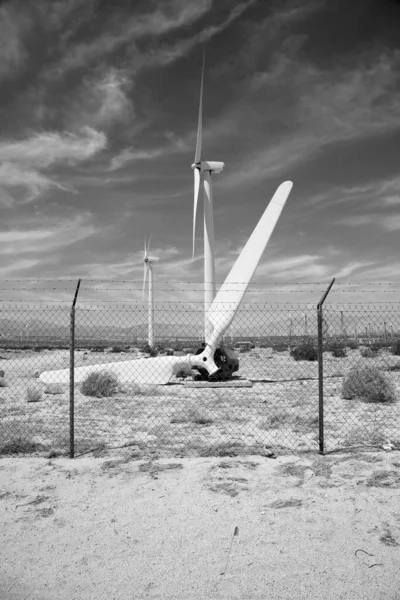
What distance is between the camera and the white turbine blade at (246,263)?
65.1 feet

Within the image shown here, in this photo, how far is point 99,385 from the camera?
711 inches

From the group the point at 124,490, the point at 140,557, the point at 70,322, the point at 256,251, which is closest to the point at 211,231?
the point at 256,251

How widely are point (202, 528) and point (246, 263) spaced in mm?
15242

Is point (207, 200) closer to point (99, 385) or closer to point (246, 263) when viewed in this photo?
point (246, 263)

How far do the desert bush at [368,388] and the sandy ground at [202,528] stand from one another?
754cm

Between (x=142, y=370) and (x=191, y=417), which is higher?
(x=142, y=370)

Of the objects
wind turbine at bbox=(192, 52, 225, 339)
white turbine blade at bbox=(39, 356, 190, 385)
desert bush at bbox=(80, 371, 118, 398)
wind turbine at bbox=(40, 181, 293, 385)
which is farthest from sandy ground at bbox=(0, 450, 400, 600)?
wind turbine at bbox=(192, 52, 225, 339)

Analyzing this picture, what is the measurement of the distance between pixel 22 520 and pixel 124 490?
1399mm

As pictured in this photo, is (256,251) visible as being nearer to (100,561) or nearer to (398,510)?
(398,510)

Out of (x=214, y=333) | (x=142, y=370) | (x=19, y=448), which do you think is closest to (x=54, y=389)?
(x=142, y=370)

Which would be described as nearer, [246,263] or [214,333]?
[214,333]

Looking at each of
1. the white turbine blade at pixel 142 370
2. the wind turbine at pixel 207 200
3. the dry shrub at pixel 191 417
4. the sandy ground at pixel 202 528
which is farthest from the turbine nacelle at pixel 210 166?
the sandy ground at pixel 202 528

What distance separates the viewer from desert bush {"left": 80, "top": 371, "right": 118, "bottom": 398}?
17.7 m

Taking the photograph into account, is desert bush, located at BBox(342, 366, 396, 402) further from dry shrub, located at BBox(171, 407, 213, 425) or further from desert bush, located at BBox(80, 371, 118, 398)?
desert bush, located at BBox(80, 371, 118, 398)
